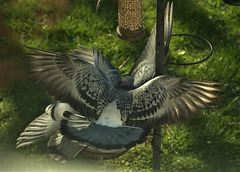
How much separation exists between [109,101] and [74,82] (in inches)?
15.6

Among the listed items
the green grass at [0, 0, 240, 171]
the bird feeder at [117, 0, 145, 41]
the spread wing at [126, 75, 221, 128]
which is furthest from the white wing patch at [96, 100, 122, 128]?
the bird feeder at [117, 0, 145, 41]

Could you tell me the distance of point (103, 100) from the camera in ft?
11.2

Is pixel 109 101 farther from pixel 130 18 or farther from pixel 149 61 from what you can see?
pixel 130 18

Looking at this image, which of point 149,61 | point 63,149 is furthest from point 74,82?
point 149,61

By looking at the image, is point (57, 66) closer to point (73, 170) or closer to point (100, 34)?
point (73, 170)

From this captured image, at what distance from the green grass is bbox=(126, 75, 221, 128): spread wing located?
124cm

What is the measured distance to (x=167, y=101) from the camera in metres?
3.22

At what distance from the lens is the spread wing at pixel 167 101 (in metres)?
3.07

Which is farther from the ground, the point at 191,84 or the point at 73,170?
the point at 191,84

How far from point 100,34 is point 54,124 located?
257 centimetres

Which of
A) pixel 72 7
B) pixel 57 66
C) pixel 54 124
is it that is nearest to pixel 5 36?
pixel 72 7

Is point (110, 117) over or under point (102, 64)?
under

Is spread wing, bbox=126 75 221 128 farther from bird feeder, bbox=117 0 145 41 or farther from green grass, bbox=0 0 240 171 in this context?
green grass, bbox=0 0 240 171

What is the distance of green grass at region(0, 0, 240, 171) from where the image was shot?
439 centimetres
